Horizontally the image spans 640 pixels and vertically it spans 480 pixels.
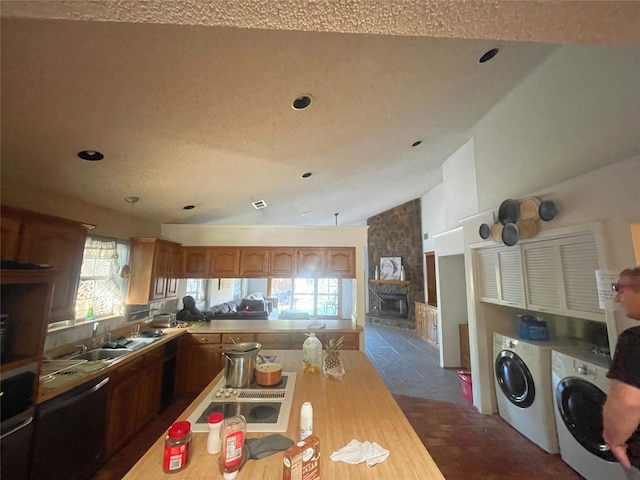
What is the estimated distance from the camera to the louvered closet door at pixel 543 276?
7.50 ft

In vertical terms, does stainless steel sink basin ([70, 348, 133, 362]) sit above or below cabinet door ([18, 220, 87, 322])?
below

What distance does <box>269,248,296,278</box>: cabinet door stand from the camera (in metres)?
3.98

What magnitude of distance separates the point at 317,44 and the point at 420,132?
185cm

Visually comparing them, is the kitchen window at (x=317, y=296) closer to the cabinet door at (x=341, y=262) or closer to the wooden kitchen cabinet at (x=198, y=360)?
the cabinet door at (x=341, y=262)

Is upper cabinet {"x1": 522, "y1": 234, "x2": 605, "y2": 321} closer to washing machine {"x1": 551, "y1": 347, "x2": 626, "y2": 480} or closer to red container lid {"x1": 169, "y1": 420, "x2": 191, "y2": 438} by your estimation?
washing machine {"x1": 551, "y1": 347, "x2": 626, "y2": 480}

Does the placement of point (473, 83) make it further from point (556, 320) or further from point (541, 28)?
point (556, 320)

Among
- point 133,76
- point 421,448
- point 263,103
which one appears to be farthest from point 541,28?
point 133,76

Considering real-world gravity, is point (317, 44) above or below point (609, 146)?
above

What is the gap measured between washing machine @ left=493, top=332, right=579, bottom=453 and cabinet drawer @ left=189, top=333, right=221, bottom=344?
3425mm

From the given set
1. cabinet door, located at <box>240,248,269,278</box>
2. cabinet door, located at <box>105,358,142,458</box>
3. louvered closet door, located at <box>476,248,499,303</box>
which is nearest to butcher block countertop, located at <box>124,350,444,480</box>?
cabinet door, located at <box>105,358,142,458</box>

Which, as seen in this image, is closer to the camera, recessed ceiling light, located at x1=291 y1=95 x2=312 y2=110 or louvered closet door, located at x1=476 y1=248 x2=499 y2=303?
recessed ceiling light, located at x1=291 y1=95 x2=312 y2=110

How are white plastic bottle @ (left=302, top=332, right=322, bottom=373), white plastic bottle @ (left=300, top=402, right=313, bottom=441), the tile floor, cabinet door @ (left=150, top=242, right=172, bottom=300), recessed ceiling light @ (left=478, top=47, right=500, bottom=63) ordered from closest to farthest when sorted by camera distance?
white plastic bottle @ (left=300, top=402, right=313, bottom=441)
white plastic bottle @ (left=302, top=332, right=322, bottom=373)
recessed ceiling light @ (left=478, top=47, right=500, bottom=63)
the tile floor
cabinet door @ (left=150, top=242, right=172, bottom=300)

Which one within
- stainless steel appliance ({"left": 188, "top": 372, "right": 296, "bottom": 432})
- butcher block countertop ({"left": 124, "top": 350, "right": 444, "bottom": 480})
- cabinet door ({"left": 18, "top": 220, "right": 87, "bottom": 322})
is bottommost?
butcher block countertop ({"left": 124, "top": 350, "right": 444, "bottom": 480})

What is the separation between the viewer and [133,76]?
52.0 inches
